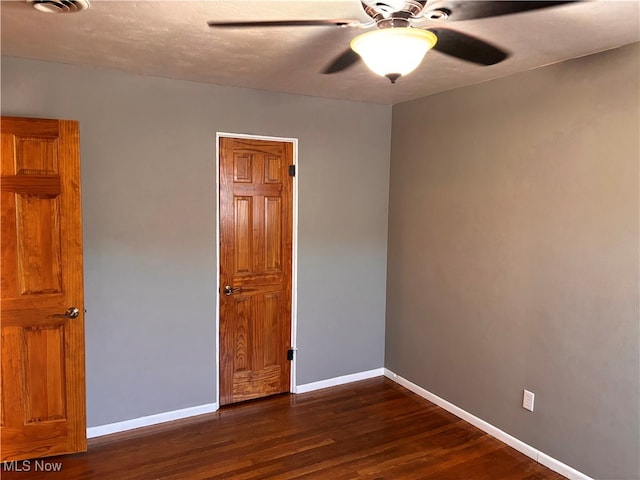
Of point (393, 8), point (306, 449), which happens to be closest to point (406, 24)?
point (393, 8)

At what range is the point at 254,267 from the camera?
3.73 meters

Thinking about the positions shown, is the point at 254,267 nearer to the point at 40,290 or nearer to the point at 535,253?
the point at 40,290

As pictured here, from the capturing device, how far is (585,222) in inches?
105

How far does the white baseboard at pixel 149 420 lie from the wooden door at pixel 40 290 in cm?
27

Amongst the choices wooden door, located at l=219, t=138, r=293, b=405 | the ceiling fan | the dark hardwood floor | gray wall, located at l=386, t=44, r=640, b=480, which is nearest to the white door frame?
wooden door, located at l=219, t=138, r=293, b=405

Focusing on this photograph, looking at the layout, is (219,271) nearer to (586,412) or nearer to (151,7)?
(151,7)

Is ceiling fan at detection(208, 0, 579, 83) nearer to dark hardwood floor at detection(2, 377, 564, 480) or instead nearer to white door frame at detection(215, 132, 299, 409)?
white door frame at detection(215, 132, 299, 409)

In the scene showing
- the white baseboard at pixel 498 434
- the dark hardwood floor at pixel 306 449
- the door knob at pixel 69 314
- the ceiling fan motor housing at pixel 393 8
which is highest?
the ceiling fan motor housing at pixel 393 8

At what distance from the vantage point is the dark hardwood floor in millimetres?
2818

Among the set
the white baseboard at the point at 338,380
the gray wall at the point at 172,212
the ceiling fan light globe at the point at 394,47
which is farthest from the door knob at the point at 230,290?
the ceiling fan light globe at the point at 394,47

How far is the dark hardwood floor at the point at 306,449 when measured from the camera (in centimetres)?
282

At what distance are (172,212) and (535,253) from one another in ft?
8.03

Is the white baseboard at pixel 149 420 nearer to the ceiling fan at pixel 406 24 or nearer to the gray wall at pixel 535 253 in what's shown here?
the gray wall at pixel 535 253

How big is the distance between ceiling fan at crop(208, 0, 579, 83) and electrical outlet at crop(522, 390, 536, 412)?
216 cm
